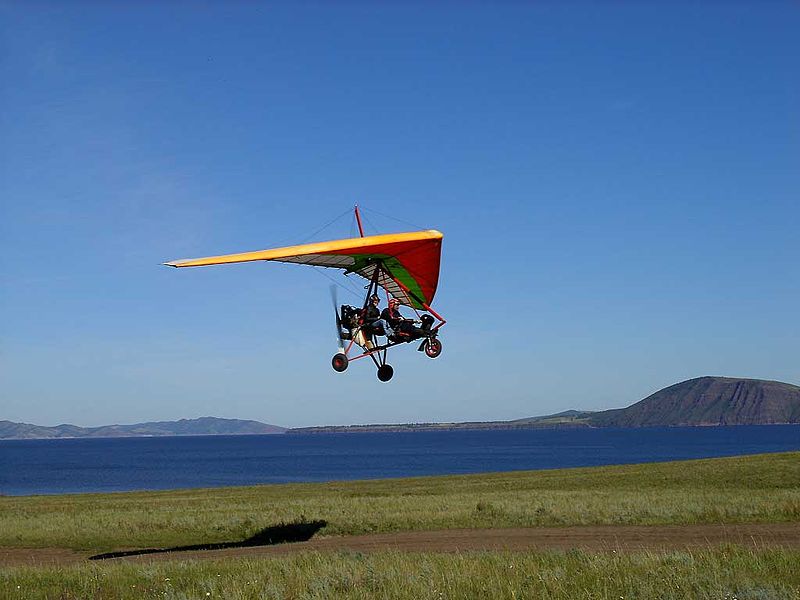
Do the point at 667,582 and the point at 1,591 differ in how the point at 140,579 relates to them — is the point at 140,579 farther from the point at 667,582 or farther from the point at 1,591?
the point at 667,582

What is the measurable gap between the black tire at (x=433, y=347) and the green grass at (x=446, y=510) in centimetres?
1186

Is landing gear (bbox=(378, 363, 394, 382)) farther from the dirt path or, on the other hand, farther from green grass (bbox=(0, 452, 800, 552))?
green grass (bbox=(0, 452, 800, 552))

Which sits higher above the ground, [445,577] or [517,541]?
[445,577]

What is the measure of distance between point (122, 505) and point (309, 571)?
89.6ft

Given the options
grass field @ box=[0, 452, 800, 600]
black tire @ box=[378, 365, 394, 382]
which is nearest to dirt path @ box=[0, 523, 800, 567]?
grass field @ box=[0, 452, 800, 600]

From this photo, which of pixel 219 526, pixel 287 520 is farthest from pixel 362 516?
pixel 219 526

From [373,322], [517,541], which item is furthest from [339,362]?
[517,541]

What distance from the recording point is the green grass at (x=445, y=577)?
14.3 metres

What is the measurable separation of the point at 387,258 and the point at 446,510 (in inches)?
638

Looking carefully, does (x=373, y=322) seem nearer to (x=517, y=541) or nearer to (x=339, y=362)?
(x=339, y=362)

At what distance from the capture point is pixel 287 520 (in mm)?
30453

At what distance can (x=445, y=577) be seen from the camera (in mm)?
15875

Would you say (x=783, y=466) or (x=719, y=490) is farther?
(x=783, y=466)

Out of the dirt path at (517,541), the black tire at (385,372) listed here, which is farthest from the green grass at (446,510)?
the black tire at (385,372)
